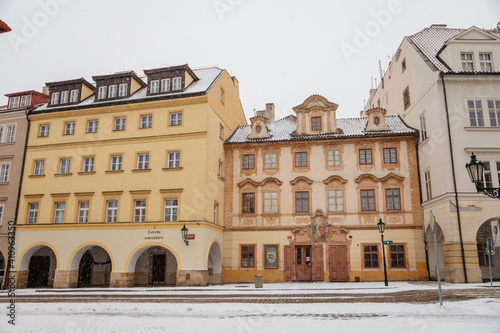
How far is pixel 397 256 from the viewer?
27562 millimetres

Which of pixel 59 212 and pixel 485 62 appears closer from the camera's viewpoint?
pixel 485 62

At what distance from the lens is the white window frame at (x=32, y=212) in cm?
2961

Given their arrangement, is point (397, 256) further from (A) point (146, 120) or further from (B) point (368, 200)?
(A) point (146, 120)

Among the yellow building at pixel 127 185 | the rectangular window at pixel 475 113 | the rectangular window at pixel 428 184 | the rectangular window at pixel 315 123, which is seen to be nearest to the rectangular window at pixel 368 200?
the rectangular window at pixel 428 184

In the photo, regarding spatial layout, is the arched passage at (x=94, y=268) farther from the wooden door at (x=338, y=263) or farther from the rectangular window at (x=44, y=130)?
the wooden door at (x=338, y=263)

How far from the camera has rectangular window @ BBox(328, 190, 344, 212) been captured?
94.9 ft

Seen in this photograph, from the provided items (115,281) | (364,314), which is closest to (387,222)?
(364,314)

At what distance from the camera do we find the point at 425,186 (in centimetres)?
Answer: 2748

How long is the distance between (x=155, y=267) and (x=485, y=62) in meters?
27.1

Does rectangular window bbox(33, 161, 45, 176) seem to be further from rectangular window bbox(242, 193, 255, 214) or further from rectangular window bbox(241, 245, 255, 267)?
A: rectangular window bbox(241, 245, 255, 267)

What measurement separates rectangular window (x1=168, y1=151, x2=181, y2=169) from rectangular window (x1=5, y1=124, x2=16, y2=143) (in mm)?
13790

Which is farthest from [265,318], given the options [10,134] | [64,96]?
[10,134]

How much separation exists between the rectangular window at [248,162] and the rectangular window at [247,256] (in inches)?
236

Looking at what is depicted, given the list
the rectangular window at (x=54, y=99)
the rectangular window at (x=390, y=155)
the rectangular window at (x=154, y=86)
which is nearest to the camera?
the rectangular window at (x=390, y=155)
